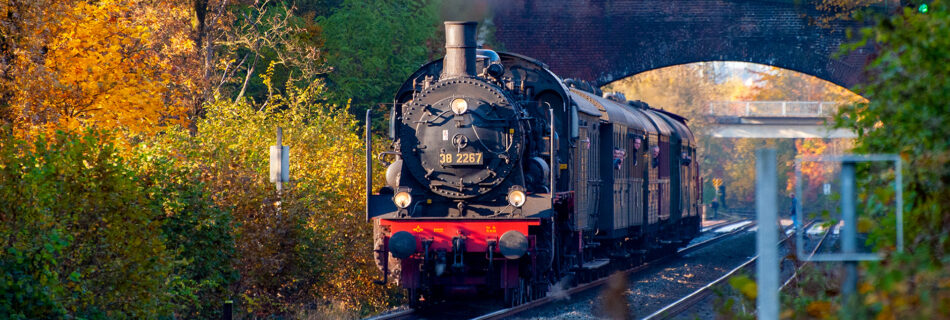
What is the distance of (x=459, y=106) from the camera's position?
13.3 meters

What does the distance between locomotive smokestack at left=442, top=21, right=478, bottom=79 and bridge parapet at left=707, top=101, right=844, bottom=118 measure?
38536mm

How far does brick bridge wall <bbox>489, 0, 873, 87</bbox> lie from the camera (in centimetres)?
3116

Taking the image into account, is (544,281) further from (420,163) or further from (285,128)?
(285,128)

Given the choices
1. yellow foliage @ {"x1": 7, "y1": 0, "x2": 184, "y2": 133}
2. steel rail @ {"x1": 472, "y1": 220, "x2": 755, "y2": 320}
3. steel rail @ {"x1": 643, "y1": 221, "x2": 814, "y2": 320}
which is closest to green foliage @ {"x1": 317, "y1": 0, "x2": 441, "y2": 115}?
yellow foliage @ {"x1": 7, "y1": 0, "x2": 184, "y2": 133}

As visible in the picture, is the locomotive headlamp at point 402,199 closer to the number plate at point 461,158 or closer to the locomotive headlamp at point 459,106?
the number plate at point 461,158

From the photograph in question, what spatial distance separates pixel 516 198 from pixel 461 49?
2.30m

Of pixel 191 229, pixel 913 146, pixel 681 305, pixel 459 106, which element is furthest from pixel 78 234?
pixel 681 305

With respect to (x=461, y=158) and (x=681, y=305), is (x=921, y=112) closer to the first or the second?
(x=461, y=158)

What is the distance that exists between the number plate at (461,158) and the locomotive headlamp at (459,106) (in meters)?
0.58

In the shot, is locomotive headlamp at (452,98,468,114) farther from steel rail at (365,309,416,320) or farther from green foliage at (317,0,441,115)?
green foliage at (317,0,441,115)

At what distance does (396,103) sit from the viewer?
14.2m

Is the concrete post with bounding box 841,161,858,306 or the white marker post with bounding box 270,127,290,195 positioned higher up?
the white marker post with bounding box 270,127,290,195

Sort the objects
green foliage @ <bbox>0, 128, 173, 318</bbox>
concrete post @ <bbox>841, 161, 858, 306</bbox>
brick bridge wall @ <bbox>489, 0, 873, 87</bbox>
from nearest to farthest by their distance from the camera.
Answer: concrete post @ <bbox>841, 161, 858, 306</bbox> < green foliage @ <bbox>0, 128, 173, 318</bbox> < brick bridge wall @ <bbox>489, 0, 873, 87</bbox>

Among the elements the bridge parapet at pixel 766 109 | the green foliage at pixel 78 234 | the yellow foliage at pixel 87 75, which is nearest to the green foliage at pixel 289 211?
the yellow foliage at pixel 87 75
